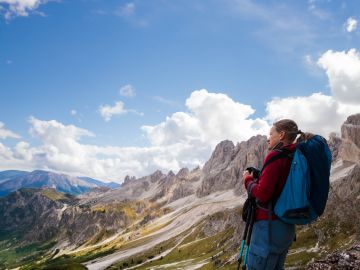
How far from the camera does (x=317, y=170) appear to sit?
9.09 meters

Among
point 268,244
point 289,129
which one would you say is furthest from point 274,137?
point 268,244

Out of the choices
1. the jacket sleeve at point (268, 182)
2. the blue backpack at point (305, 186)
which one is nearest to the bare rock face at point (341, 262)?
the blue backpack at point (305, 186)

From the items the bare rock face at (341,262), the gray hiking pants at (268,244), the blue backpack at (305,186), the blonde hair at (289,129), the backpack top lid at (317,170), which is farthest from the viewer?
the bare rock face at (341,262)

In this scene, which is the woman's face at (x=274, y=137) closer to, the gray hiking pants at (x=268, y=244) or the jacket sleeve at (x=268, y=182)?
the jacket sleeve at (x=268, y=182)

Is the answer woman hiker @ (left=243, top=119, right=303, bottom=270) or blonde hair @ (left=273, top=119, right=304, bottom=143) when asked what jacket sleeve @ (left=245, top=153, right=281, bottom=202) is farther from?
blonde hair @ (left=273, top=119, right=304, bottom=143)

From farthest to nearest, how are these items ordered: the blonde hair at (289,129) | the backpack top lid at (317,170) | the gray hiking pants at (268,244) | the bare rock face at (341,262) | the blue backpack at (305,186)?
the bare rock face at (341,262)
the blonde hair at (289,129)
the gray hiking pants at (268,244)
the backpack top lid at (317,170)
the blue backpack at (305,186)

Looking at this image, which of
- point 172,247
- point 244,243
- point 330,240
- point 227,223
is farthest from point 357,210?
point 172,247

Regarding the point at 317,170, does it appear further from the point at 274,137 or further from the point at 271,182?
the point at 274,137

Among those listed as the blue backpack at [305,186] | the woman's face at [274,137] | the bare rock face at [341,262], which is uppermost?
the woman's face at [274,137]

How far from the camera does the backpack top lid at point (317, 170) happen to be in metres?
9.09

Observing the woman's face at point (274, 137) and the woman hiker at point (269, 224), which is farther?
the woman's face at point (274, 137)

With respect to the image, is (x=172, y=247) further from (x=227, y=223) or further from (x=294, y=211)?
(x=294, y=211)

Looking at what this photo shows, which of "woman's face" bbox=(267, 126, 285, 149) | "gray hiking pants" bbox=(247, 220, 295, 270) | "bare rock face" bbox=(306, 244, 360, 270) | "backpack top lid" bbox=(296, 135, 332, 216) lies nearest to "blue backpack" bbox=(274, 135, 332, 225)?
"backpack top lid" bbox=(296, 135, 332, 216)

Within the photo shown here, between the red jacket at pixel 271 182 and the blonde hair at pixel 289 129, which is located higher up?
the blonde hair at pixel 289 129
